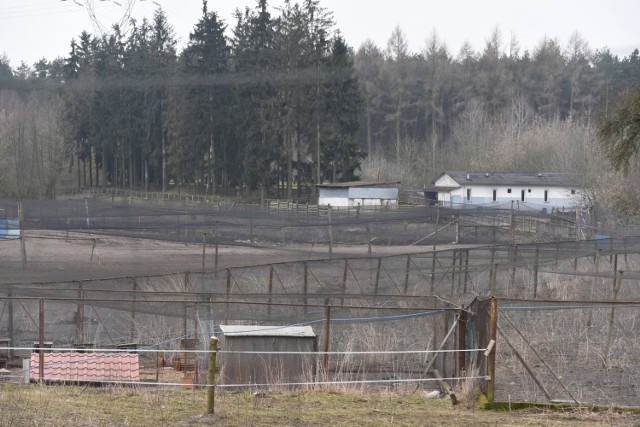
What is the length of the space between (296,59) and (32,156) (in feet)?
82.0

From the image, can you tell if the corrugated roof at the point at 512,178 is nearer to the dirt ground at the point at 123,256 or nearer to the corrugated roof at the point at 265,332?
the dirt ground at the point at 123,256

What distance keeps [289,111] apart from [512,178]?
60.1 feet

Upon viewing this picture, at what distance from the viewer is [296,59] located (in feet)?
217

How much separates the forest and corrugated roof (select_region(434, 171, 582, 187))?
6.03 ft

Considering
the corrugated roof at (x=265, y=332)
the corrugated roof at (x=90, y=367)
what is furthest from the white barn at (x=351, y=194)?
the corrugated roof at (x=90, y=367)

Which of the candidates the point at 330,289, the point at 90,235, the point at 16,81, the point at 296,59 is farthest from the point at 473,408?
the point at 16,81

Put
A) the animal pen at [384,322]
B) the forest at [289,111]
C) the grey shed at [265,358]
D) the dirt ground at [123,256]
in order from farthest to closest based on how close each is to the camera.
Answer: the forest at [289,111]
the dirt ground at [123,256]
the grey shed at [265,358]
the animal pen at [384,322]

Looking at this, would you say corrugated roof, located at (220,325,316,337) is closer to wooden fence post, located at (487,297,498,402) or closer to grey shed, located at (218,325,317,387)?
grey shed, located at (218,325,317,387)

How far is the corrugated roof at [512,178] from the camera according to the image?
6875 cm

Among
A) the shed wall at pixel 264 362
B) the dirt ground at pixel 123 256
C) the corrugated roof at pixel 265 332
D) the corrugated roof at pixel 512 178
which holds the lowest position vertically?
the dirt ground at pixel 123 256

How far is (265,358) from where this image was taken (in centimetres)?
1323

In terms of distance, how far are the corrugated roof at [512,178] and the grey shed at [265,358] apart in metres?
56.7

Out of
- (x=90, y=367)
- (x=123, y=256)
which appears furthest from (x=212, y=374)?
(x=123, y=256)

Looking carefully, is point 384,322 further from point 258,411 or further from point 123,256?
point 123,256
